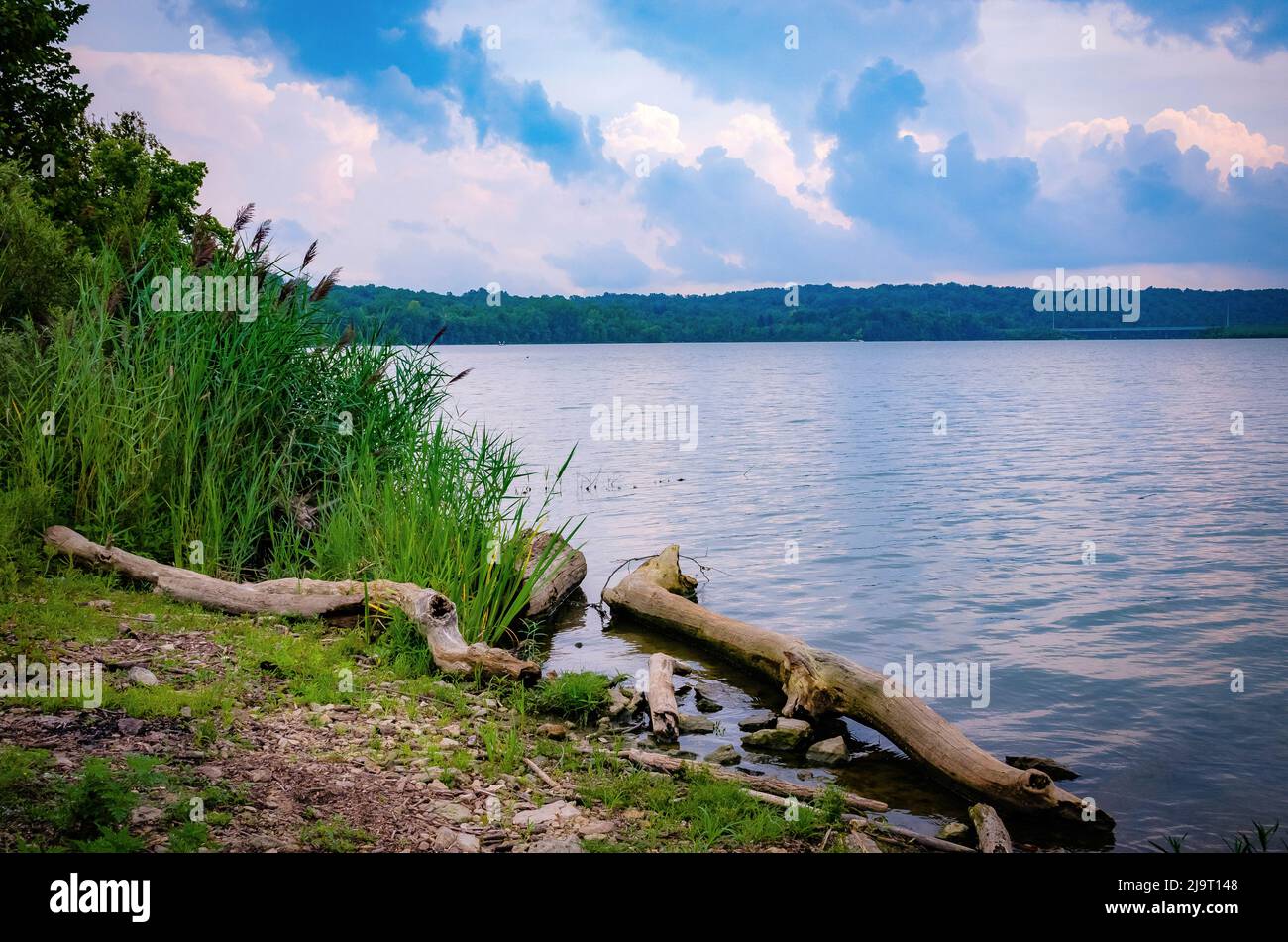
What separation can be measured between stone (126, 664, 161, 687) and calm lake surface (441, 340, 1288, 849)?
4.35 metres

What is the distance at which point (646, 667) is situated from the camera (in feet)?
35.4

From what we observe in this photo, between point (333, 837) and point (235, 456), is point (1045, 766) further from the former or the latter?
point (235, 456)

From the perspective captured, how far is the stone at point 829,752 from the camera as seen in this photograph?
27.9ft

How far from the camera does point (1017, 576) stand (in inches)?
631

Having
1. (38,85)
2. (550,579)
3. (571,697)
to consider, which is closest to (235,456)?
(550,579)

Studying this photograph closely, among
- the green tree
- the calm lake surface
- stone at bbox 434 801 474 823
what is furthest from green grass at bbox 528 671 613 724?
the green tree

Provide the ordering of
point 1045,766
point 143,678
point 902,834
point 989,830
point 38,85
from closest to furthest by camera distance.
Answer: point 902,834
point 989,830
point 143,678
point 1045,766
point 38,85

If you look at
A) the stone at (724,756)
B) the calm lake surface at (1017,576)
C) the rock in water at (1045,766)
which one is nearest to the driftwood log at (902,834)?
the calm lake surface at (1017,576)

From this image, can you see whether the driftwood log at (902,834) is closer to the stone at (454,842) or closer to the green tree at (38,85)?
the stone at (454,842)

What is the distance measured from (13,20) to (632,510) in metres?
18.7

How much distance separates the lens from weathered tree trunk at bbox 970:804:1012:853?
6535 mm

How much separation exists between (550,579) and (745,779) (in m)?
4.95
